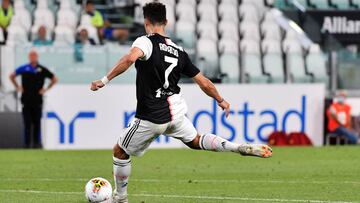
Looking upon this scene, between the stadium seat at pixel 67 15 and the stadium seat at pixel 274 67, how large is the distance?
14.5 feet

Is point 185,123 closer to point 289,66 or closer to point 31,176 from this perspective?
point 31,176

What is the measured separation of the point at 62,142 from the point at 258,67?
16.0 feet

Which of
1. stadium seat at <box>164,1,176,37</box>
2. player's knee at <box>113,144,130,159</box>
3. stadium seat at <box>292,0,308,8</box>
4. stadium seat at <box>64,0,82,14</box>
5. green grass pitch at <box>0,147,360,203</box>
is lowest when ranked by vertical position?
green grass pitch at <box>0,147,360,203</box>

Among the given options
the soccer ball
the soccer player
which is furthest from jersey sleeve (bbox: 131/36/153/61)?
the soccer ball

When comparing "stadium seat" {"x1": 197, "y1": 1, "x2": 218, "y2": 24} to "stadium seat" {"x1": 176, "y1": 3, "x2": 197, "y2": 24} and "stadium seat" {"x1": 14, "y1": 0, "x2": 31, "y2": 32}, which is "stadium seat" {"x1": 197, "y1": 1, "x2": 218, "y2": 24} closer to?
"stadium seat" {"x1": 176, "y1": 3, "x2": 197, "y2": 24}

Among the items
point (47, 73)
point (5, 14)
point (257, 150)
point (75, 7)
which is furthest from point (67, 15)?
point (257, 150)

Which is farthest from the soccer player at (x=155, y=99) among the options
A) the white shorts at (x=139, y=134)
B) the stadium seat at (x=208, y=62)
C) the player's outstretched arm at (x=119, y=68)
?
the stadium seat at (x=208, y=62)

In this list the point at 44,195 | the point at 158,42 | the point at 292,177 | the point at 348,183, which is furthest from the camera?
the point at 292,177

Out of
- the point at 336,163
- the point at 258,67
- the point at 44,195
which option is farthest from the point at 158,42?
the point at 258,67

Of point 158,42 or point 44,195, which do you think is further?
point 44,195

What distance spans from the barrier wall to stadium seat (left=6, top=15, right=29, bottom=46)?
52.5 inches

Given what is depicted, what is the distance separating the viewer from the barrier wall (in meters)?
20.9

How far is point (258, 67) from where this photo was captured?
→ 22828mm

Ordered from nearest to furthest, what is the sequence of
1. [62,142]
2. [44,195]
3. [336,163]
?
1. [44,195]
2. [336,163]
3. [62,142]
